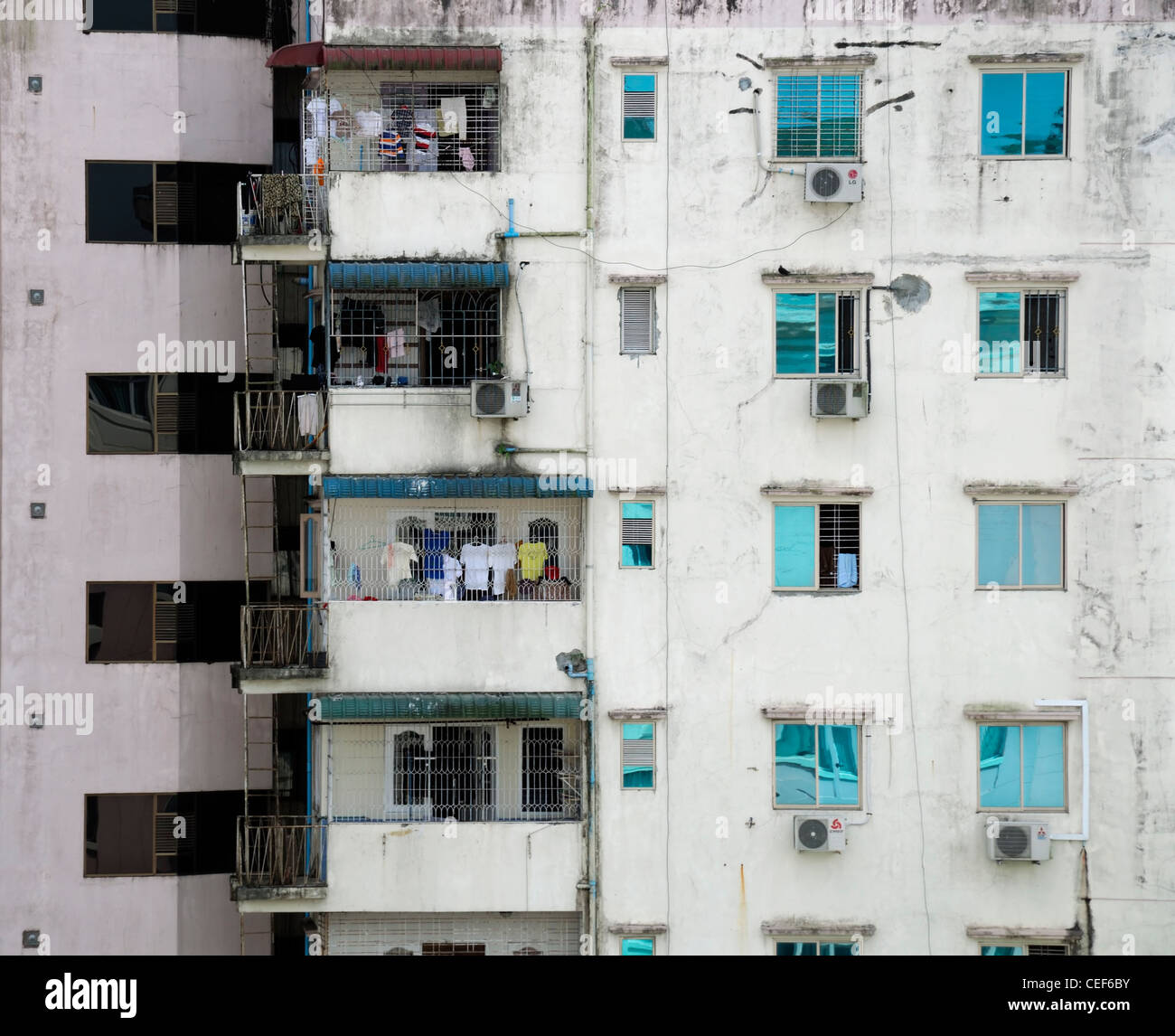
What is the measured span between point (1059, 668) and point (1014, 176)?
578cm

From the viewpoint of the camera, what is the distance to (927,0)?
50.5ft

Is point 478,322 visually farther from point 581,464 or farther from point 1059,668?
point 1059,668

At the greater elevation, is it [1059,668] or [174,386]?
[174,386]

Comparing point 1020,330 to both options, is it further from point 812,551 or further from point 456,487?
point 456,487

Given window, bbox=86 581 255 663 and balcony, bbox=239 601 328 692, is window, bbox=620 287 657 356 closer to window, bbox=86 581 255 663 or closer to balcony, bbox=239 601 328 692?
balcony, bbox=239 601 328 692

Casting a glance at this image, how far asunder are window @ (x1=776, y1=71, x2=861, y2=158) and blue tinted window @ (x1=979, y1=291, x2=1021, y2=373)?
2.36 m

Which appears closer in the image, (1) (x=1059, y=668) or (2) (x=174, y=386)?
(1) (x=1059, y=668)

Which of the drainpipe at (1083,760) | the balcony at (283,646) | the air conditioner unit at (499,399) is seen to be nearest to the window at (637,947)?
the balcony at (283,646)

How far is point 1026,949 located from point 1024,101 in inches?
390

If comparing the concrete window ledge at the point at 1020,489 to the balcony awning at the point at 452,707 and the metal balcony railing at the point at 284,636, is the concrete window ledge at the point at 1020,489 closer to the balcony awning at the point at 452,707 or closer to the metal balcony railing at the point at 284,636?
the balcony awning at the point at 452,707

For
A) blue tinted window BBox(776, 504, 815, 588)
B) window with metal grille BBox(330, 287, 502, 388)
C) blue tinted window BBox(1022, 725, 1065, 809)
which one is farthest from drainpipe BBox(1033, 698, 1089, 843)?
window with metal grille BBox(330, 287, 502, 388)

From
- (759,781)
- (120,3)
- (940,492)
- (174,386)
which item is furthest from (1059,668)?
(120,3)

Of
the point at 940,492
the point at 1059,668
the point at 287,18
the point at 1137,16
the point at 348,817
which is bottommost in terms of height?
the point at 348,817

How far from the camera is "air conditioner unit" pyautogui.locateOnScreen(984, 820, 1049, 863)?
14961 mm
